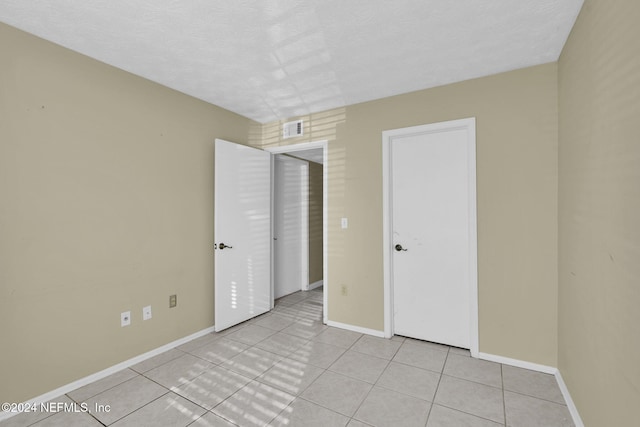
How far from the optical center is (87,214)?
2.15 m

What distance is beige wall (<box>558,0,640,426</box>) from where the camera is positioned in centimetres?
109

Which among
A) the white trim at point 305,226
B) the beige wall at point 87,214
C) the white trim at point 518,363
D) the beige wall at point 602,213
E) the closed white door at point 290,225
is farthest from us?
the white trim at point 305,226

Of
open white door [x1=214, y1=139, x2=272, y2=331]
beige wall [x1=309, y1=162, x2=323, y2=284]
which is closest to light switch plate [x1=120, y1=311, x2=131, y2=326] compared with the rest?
open white door [x1=214, y1=139, x2=272, y2=331]

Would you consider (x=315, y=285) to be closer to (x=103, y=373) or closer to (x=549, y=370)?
(x=103, y=373)

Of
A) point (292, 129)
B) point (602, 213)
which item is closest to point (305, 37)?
point (292, 129)

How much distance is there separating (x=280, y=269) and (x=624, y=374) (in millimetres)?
3754

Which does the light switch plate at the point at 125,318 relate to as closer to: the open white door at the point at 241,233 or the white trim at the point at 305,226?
the open white door at the point at 241,233

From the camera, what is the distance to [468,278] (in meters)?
2.53

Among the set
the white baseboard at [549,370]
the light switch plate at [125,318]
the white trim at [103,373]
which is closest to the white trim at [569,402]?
the white baseboard at [549,370]

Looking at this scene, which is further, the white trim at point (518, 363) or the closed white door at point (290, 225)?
the closed white door at point (290, 225)

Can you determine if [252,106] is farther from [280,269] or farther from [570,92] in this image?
[570,92]

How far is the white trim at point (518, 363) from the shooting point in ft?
7.20

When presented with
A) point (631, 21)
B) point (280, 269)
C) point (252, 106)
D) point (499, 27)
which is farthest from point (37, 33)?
point (280, 269)

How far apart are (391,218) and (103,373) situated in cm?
282
